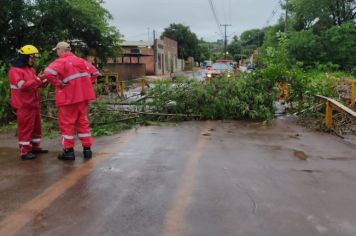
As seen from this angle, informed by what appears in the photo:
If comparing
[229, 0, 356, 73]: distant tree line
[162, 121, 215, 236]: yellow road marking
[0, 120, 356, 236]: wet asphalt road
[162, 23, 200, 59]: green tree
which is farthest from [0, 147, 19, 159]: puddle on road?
[162, 23, 200, 59]: green tree

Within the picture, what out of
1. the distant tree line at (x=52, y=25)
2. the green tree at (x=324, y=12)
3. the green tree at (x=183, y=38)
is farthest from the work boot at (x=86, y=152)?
the green tree at (x=183, y=38)

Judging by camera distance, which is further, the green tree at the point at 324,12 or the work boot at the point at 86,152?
the green tree at the point at 324,12

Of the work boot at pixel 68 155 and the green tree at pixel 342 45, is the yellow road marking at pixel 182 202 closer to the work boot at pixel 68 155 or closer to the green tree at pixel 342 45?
the work boot at pixel 68 155

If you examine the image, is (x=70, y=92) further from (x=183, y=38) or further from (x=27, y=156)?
(x=183, y=38)

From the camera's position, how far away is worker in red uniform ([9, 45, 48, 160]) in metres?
6.89

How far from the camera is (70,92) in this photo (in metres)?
6.61

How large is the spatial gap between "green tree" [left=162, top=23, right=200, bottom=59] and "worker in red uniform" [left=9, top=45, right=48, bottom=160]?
80.5 metres

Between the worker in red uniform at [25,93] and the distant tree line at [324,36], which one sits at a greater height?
the distant tree line at [324,36]

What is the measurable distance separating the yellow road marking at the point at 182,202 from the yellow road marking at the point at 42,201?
4.25 feet

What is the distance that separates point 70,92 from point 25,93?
34.0 inches

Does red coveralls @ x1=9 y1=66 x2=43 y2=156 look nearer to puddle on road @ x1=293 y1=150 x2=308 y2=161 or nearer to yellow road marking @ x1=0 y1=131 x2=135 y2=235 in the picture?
yellow road marking @ x1=0 y1=131 x2=135 y2=235

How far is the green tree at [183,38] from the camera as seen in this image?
86.5 metres

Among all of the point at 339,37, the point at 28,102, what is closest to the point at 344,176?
the point at 28,102

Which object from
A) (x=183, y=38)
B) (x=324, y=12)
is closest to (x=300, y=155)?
(x=324, y=12)
